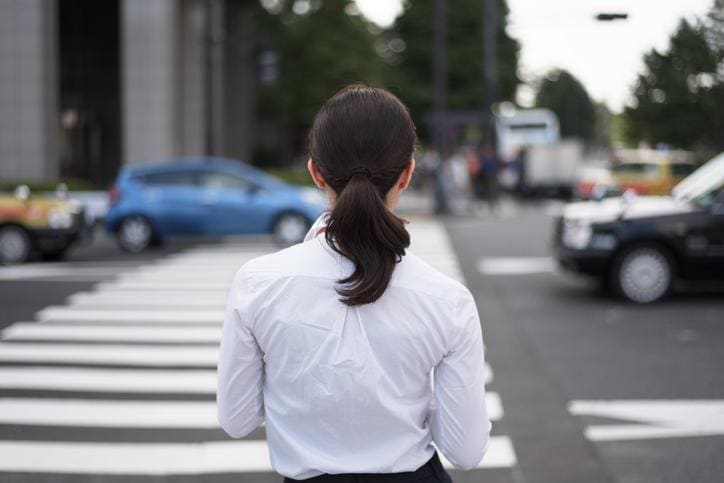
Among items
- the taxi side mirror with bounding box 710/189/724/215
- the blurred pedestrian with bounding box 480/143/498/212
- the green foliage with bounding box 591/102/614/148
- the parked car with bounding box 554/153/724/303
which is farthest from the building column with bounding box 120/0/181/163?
the green foliage with bounding box 591/102/614/148

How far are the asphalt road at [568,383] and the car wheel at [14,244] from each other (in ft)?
2.66

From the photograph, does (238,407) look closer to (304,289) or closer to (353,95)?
(304,289)

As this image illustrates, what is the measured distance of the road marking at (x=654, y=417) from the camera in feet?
21.0

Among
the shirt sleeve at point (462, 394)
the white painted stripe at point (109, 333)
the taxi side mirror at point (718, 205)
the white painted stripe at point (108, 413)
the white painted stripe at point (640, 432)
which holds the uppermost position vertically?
the shirt sleeve at point (462, 394)

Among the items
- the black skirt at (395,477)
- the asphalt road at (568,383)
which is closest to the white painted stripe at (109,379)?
the asphalt road at (568,383)

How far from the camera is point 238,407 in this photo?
2.33 meters

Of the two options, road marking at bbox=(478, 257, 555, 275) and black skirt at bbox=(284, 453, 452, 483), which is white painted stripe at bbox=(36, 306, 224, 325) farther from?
black skirt at bbox=(284, 453, 452, 483)

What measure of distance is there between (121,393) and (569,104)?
117736 mm

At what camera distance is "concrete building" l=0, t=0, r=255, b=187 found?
1072 inches

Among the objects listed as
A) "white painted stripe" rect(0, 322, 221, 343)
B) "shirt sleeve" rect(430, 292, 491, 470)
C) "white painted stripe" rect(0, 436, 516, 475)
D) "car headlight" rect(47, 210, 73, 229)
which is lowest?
"white painted stripe" rect(0, 322, 221, 343)

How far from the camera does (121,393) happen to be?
7672 millimetres

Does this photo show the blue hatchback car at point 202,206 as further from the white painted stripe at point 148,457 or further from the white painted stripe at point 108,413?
the white painted stripe at point 148,457

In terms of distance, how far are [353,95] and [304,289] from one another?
1.41ft

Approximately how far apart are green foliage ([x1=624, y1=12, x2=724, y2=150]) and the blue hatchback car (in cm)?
684
